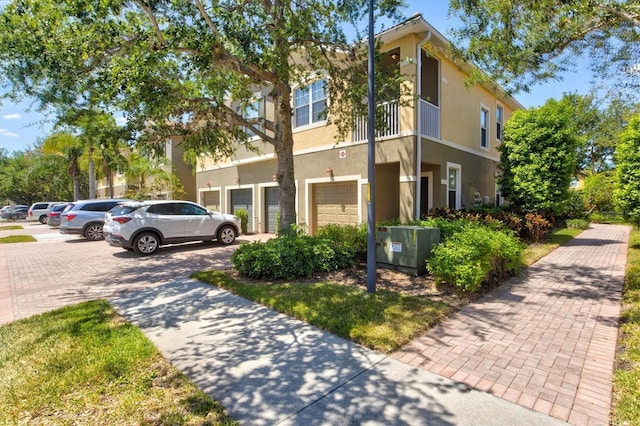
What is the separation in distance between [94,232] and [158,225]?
610 centimetres

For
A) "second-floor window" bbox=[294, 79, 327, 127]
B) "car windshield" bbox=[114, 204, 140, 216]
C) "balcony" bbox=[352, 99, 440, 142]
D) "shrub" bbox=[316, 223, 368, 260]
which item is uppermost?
"second-floor window" bbox=[294, 79, 327, 127]

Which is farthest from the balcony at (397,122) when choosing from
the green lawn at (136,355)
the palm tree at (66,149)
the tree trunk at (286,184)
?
the palm tree at (66,149)

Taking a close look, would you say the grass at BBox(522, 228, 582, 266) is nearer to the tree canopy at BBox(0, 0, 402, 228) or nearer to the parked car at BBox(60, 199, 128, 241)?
the tree canopy at BBox(0, 0, 402, 228)

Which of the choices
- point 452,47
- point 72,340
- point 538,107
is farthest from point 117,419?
point 538,107

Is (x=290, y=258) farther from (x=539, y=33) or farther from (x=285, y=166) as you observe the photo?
(x=539, y=33)

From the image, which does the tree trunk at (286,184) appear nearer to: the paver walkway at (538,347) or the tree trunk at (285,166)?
the tree trunk at (285,166)

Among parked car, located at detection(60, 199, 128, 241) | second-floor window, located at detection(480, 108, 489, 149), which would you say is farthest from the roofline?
parked car, located at detection(60, 199, 128, 241)

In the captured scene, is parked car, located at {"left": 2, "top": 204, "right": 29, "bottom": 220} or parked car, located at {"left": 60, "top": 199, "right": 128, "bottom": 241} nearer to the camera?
parked car, located at {"left": 60, "top": 199, "right": 128, "bottom": 241}

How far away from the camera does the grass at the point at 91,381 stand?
2.82m

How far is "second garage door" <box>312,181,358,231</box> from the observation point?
12.1m

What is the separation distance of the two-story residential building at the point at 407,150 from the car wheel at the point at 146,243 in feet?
18.1

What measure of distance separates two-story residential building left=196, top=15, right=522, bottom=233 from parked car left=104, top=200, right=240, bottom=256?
369cm

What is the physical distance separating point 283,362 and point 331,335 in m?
0.85

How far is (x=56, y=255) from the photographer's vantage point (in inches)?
436
